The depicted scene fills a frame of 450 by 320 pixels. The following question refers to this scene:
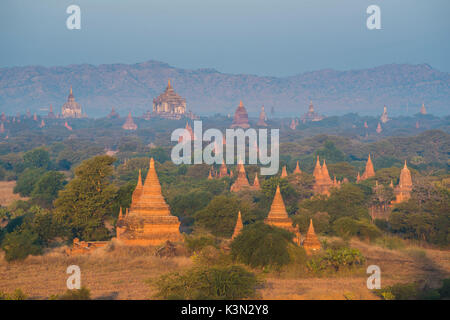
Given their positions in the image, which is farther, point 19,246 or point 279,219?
point 279,219

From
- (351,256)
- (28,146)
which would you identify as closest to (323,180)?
(351,256)

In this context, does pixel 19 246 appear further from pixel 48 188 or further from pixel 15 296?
pixel 48 188

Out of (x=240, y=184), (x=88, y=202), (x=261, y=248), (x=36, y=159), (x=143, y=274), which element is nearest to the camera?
(x=143, y=274)

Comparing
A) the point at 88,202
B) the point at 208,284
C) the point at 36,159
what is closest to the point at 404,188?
the point at 88,202

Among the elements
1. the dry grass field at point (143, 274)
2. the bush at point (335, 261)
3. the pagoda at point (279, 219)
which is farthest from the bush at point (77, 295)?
the pagoda at point (279, 219)

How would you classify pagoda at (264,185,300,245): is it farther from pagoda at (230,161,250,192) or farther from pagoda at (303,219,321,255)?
pagoda at (230,161,250,192)

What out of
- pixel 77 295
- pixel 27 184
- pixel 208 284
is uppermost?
pixel 77 295

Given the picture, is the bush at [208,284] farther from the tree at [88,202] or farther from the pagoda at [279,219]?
the tree at [88,202]
